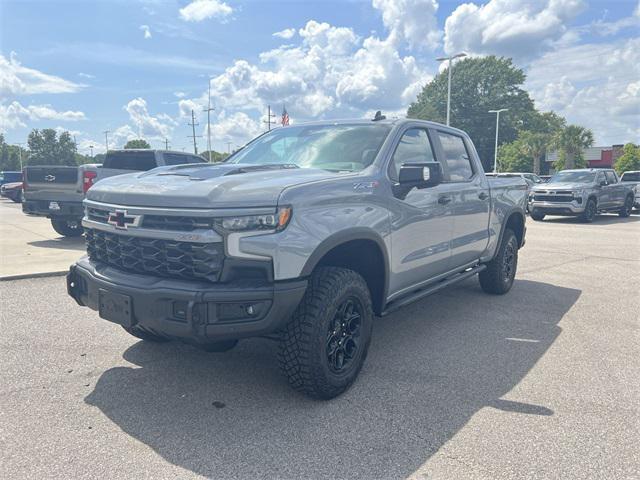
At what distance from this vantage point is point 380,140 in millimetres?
4039

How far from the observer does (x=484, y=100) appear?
70.3 meters

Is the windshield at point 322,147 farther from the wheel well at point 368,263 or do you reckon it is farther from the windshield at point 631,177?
the windshield at point 631,177

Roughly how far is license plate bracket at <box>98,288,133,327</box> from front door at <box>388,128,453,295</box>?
1.90 meters

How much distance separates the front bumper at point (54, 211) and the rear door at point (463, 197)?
745 cm

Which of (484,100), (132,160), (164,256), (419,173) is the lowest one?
(164,256)

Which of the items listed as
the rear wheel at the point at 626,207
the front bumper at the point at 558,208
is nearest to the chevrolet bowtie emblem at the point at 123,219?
the front bumper at the point at 558,208

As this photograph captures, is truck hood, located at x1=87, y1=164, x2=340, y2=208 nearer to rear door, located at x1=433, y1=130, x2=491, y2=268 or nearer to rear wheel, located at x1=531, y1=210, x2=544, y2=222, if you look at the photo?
rear door, located at x1=433, y1=130, x2=491, y2=268

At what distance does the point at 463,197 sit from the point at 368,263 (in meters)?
1.68

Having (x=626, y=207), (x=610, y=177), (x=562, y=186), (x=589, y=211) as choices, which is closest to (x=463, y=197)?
(x=562, y=186)

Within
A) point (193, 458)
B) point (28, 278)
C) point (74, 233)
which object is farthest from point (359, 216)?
point (74, 233)

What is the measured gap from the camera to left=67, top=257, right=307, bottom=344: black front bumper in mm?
2758

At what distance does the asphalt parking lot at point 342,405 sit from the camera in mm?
2619

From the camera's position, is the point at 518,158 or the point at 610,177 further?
the point at 518,158

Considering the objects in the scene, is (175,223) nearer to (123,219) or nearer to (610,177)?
(123,219)
